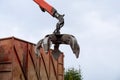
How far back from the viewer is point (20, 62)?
1415 centimetres

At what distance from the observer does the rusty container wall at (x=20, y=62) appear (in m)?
13.6

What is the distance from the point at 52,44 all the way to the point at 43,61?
9729mm

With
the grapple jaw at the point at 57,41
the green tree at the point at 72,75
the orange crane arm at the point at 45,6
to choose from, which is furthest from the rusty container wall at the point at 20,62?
the green tree at the point at 72,75

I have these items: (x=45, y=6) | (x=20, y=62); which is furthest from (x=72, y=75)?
(x=45, y=6)

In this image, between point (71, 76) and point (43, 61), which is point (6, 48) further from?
point (71, 76)

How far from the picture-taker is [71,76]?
28.4 m

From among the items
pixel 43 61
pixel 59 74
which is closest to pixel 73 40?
pixel 43 61

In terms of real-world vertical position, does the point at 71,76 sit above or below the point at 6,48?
below

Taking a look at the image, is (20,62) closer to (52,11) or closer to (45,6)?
(45,6)

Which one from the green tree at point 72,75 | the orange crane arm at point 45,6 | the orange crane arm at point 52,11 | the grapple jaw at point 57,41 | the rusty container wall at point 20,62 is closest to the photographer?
the grapple jaw at point 57,41

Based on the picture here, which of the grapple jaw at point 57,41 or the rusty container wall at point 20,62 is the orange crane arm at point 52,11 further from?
the rusty container wall at point 20,62

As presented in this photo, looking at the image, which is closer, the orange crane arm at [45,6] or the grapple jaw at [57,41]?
the grapple jaw at [57,41]

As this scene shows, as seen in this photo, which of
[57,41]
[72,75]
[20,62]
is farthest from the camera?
[72,75]

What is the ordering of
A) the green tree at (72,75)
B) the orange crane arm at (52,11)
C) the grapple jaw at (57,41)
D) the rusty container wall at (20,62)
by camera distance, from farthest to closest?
the green tree at (72,75) → the rusty container wall at (20,62) → the orange crane arm at (52,11) → the grapple jaw at (57,41)
